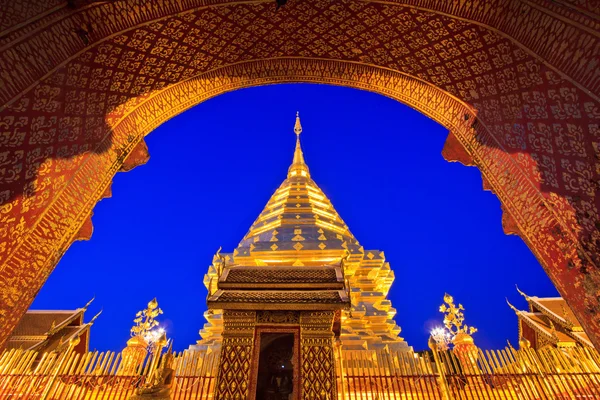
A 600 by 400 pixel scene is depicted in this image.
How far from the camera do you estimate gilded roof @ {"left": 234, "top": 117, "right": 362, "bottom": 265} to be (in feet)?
38.7

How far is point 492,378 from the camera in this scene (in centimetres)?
663

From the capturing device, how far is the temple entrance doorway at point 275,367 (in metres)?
5.74

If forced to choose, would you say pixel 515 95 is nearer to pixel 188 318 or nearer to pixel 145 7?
pixel 145 7

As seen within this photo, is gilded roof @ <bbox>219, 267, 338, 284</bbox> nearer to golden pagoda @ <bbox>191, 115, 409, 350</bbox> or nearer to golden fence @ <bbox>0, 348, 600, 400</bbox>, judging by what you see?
golden fence @ <bbox>0, 348, 600, 400</bbox>

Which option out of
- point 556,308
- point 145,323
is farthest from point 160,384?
point 556,308

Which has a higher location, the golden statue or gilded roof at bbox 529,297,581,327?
gilded roof at bbox 529,297,581,327

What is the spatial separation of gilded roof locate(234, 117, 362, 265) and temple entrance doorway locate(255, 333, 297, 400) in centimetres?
560

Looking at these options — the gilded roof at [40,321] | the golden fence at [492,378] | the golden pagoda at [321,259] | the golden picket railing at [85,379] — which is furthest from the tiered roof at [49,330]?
the golden fence at [492,378]

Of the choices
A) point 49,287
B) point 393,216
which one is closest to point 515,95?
point 393,216

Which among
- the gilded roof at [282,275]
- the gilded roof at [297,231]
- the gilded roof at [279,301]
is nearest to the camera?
the gilded roof at [279,301]

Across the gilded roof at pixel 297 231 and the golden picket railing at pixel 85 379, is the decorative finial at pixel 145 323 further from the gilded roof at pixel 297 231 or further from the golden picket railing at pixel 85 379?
the golden picket railing at pixel 85 379

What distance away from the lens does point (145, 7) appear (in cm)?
461

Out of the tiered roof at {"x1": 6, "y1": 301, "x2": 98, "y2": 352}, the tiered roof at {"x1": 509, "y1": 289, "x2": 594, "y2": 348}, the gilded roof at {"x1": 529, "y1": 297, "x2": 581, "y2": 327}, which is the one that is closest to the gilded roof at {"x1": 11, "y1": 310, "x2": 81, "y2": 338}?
the tiered roof at {"x1": 6, "y1": 301, "x2": 98, "y2": 352}

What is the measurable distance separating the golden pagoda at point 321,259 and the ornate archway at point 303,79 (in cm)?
431
